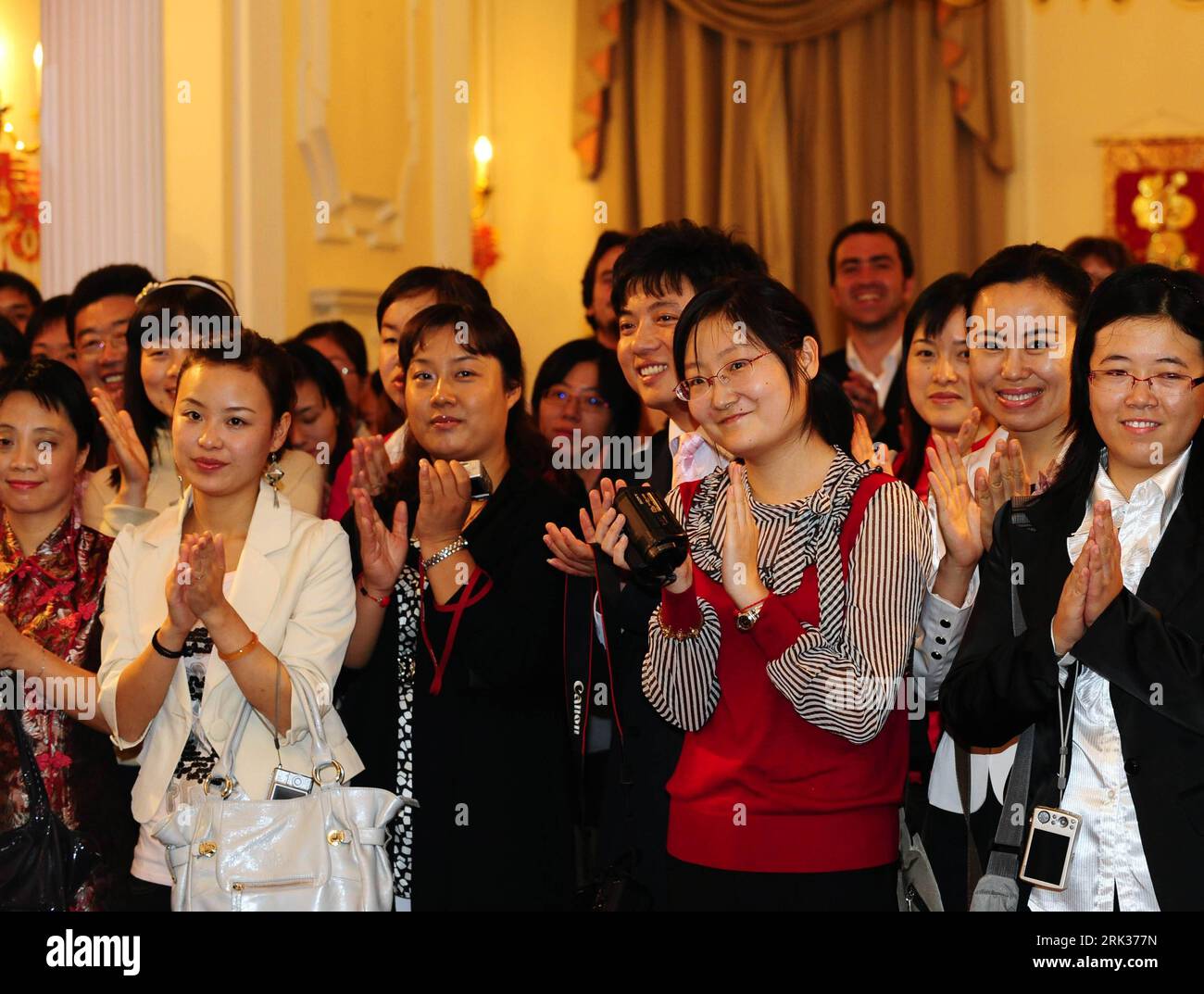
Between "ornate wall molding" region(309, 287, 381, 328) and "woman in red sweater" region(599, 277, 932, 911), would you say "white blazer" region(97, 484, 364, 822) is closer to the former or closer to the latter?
"woman in red sweater" region(599, 277, 932, 911)

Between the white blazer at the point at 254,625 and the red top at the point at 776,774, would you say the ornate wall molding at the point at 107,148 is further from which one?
the red top at the point at 776,774

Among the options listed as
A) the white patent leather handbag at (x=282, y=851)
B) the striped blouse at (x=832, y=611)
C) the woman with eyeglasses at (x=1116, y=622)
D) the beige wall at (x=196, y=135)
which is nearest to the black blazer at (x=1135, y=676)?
the woman with eyeglasses at (x=1116, y=622)

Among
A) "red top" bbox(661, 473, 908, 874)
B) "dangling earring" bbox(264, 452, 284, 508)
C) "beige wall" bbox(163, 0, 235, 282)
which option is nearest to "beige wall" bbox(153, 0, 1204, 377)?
"beige wall" bbox(163, 0, 235, 282)

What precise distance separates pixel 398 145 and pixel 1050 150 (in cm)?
323

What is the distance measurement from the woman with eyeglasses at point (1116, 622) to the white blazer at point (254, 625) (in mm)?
1059

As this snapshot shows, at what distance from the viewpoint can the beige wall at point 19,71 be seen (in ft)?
21.5

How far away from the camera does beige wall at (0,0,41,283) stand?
6543 mm

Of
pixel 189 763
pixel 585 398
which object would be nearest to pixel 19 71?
pixel 585 398

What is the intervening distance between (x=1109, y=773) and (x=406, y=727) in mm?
1241

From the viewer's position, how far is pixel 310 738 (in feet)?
8.57

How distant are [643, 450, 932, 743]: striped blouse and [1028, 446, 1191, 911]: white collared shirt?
25cm

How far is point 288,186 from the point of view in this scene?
15.9 feet

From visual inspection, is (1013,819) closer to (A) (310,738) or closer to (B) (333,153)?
(A) (310,738)

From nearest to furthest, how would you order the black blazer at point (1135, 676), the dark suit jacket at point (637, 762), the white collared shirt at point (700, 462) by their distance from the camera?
Result: the black blazer at point (1135, 676) < the dark suit jacket at point (637, 762) < the white collared shirt at point (700, 462)
